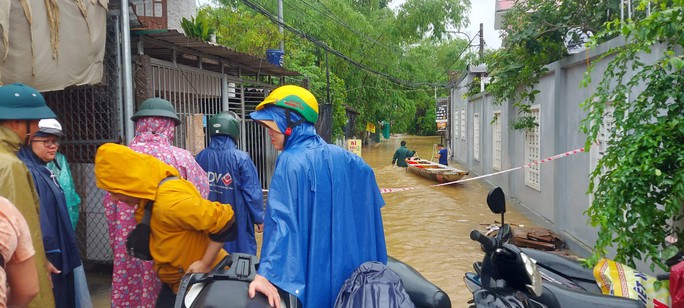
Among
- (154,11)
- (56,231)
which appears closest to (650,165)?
(56,231)

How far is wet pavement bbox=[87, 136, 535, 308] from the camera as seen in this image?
5.99 meters

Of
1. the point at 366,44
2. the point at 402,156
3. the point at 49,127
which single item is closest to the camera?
the point at 49,127

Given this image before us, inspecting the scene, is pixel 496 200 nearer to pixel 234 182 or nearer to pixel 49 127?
pixel 49 127

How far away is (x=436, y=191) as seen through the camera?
1345 centimetres

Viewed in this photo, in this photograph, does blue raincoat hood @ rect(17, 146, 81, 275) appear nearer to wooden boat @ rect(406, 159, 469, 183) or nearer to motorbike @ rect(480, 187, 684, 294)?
motorbike @ rect(480, 187, 684, 294)

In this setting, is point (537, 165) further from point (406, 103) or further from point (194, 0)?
point (406, 103)

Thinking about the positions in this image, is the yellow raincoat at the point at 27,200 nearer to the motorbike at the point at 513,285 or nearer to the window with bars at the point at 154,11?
the motorbike at the point at 513,285

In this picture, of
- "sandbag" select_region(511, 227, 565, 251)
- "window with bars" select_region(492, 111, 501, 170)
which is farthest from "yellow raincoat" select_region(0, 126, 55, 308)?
"window with bars" select_region(492, 111, 501, 170)

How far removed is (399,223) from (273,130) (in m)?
7.56

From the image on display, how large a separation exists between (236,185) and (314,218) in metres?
→ 2.77

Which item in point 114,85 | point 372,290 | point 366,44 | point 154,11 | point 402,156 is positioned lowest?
point 372,290

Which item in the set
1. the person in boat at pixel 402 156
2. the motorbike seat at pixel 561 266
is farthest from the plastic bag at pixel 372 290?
the person in boat at pixel 402 156

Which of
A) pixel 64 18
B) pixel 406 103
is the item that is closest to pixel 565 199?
pixel 64 18

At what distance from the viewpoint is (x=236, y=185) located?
16.6ft
